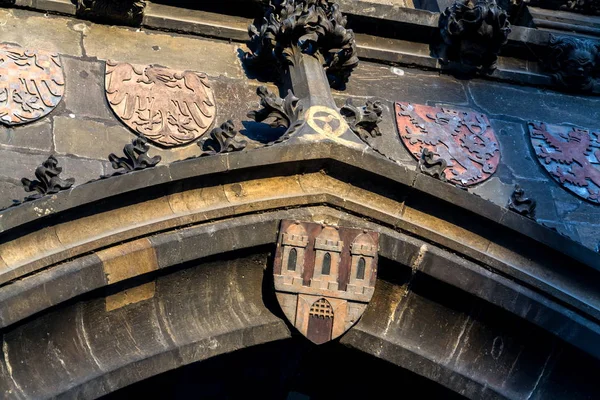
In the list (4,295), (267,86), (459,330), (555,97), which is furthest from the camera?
(555,97)

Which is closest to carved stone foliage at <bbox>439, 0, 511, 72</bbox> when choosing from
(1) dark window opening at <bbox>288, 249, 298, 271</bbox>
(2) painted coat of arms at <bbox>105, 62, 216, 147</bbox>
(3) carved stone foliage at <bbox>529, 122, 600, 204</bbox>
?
(3) carved stone foliage at <bbox>529, 122, 600, 204</bbox>

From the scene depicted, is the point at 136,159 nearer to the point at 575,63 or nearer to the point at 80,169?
the point at 80,169

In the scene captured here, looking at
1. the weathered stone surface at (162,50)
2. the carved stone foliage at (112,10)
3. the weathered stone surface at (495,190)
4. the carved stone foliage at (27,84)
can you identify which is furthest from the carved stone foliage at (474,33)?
the carved stone foliage at (27,84)

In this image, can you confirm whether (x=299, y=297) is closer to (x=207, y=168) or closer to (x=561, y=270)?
(x=207, y=168)

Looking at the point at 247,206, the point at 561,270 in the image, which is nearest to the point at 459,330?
the point at 561,270

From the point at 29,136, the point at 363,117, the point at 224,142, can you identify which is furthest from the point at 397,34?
the point at 29,136

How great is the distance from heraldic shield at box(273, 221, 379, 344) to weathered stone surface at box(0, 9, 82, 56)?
83.5 inches

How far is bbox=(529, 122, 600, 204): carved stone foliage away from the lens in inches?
349

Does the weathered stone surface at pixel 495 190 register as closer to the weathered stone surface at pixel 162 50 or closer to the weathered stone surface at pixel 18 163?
the weathered stone surface at pixel 162 50

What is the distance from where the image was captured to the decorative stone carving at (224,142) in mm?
7703

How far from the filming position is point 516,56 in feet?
32.7

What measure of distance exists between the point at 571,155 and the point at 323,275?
2.47 metres

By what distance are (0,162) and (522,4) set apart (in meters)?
5.04

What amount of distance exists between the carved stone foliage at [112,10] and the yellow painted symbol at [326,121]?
5.33 ft
